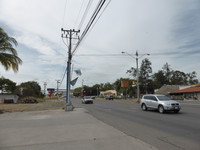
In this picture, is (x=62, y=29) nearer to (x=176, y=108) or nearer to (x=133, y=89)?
(x=176, y=108)

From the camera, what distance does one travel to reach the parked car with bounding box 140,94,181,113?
15.5 meters

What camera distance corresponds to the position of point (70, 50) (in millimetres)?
21359

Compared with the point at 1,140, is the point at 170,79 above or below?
above

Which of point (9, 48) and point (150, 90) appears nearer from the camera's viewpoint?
point (9, 48)

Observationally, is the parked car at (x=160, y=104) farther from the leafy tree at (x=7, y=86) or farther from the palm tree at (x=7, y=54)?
the leafy tree at (x=7, y=86)

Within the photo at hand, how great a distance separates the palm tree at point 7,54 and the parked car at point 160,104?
14.5 m

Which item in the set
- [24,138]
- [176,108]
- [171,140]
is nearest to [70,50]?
[176,108]

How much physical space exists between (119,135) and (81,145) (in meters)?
1.95

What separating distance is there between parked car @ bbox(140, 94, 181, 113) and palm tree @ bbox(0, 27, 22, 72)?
47.4ft

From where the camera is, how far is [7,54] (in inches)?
752

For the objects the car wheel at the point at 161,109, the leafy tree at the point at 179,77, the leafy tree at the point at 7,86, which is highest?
the leafy tree at the point at 179,77

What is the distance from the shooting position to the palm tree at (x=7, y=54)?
1880 centimetres

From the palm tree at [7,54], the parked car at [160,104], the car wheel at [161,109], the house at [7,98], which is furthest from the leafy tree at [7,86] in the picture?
the car wheel at [161,109]

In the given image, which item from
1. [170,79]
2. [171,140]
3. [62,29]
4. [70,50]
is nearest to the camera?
[171,140]
